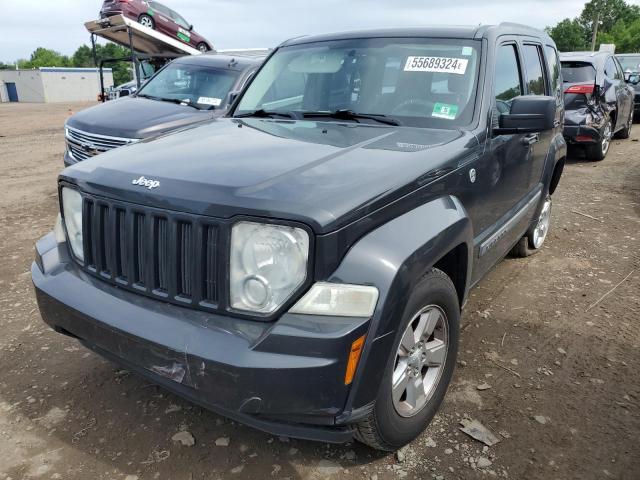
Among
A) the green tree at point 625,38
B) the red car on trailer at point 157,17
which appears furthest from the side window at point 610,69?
the green tree at point 625,38

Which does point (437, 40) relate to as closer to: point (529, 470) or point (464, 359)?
point (464, 359)

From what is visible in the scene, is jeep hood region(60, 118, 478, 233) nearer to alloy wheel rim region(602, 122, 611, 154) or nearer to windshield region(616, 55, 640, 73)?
alloy wheel rim region(602, 122, 611, 154)

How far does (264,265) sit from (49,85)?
65679 millimetres

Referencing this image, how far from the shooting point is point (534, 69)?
13.3 ft

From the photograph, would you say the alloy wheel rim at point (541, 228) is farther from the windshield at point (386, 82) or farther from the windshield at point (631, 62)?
the windshield at point (631, 62)

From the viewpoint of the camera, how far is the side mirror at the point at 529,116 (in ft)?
9.38

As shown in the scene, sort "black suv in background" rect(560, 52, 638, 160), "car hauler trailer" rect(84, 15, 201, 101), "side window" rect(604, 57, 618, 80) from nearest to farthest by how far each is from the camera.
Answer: "black suv in background" rect(560, 52, 638, 160) → "side window" rect(604, 57, 618, 80) → "car hauler trailer" rect(84, 15, 201, 101)

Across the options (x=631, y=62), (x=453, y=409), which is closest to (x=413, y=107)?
(x=453, y=409)

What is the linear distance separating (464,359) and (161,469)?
73.2 inches

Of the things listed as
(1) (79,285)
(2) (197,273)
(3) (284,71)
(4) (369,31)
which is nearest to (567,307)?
(4) (369,31)

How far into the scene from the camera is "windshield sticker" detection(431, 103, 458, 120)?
9.72ft

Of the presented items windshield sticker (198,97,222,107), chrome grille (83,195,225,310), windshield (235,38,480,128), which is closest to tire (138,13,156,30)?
windshield sticker (198,97,222,107)

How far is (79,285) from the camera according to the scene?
7.66 ft

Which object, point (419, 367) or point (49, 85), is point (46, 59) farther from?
point (419, 367)
